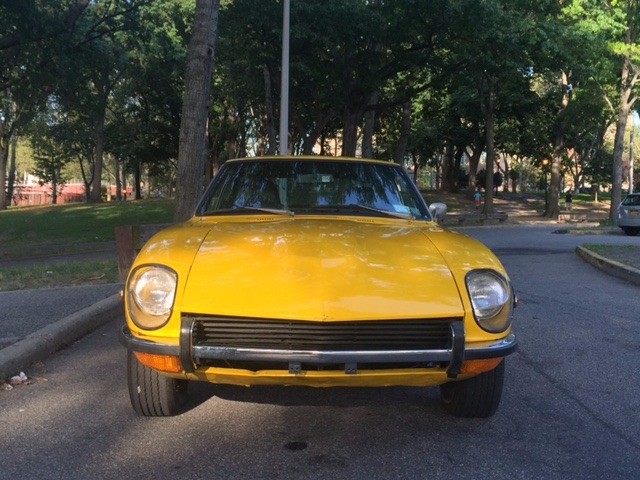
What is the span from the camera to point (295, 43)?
18.3 meters

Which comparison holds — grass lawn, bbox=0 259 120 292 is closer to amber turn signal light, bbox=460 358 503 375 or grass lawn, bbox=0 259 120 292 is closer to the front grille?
the front grille

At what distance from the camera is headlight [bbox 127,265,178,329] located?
312 centimetres

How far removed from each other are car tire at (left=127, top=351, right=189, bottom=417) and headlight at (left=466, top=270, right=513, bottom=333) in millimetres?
1784

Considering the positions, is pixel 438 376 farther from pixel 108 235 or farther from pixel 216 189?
pixel 108 235

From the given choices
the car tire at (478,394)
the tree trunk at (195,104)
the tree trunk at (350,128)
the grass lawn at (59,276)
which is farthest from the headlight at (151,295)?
the tree trunk at (350,128)

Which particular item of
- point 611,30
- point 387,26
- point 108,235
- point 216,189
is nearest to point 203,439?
point 216,189

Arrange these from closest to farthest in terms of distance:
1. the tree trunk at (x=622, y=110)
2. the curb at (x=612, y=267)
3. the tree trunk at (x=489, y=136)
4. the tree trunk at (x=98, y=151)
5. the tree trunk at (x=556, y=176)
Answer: the curb at (x=612, y=267) → the tree trunk at (x=622, y=110) → the tree trunk at (x=489, y=136) → the tree trunk at (x=556, y=176) → the tree trunk at (x=98, y=151)

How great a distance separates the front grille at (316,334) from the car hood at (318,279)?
6 centimetres

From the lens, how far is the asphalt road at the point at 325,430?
3.08 metres

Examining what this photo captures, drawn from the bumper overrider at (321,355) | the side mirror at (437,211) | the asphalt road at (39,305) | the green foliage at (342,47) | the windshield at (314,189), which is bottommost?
the asphalt road at (39,305)

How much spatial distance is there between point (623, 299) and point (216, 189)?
239 inches

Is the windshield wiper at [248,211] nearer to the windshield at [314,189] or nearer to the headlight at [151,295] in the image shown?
the windshield at [314,189]

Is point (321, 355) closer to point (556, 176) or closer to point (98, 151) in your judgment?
point (556, 176)

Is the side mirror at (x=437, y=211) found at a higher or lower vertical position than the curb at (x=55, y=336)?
higher
